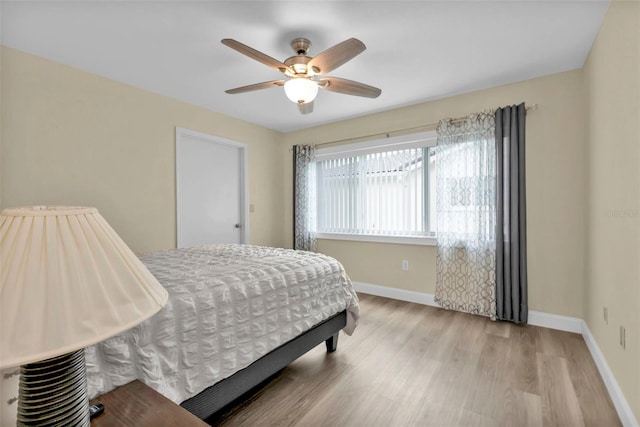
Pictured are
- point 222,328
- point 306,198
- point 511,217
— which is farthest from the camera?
point 306,198

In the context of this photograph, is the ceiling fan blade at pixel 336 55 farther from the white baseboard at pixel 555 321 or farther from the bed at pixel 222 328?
the white baseboard at pixel 555 321

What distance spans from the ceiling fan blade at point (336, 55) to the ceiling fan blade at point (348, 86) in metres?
0.15

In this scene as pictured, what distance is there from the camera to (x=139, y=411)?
0.86 metres

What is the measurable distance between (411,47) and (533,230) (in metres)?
2.01

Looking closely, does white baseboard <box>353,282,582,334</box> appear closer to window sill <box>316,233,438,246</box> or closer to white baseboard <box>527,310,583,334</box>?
white baseboard <box>527,310,583,334</box>

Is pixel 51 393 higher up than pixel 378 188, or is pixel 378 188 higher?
pixel 378 188

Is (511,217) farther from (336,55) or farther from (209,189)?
(209,189)

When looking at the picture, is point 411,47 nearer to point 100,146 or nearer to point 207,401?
point 207,401

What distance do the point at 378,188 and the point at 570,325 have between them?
2308 mm

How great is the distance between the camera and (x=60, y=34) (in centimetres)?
204

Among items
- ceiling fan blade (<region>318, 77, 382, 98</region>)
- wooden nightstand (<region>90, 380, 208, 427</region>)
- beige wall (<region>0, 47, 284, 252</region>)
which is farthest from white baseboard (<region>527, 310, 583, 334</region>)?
beige wall (<region>0, 47, 284, 252</region>)

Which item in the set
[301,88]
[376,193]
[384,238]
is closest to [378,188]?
[376,193]

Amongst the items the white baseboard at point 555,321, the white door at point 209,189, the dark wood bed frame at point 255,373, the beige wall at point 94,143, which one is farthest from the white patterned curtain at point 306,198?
the white baseboard at point 555,321

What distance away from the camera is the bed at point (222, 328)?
1.12 metres
